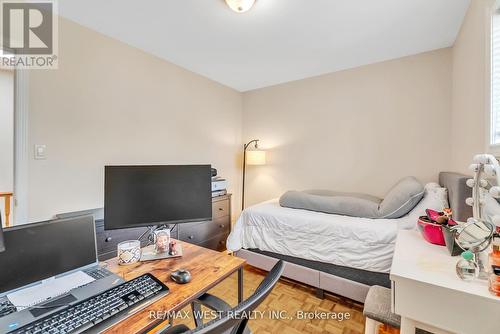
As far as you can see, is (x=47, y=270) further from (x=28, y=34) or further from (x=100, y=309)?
(x=28, y=34)

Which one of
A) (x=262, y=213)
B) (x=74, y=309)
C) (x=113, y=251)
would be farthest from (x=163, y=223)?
(x=262, y=213)

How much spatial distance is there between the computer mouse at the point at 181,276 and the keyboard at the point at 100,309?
0.06 metres

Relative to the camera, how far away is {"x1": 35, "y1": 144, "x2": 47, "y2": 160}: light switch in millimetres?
1676

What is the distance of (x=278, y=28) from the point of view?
75.5 inches

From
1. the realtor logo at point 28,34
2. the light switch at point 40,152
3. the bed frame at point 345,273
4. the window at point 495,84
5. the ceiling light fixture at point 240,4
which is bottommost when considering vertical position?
the bed frame at point 345,273

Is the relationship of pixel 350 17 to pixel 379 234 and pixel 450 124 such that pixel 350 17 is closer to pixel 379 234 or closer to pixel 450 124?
pixel 450 124

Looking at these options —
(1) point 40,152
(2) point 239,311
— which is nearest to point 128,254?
(2) point 239,311

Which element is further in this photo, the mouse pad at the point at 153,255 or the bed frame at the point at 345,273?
the bed frame at the point at 345,273

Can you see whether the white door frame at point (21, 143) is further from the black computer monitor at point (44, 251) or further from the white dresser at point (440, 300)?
the white dresser at point (440, 300)

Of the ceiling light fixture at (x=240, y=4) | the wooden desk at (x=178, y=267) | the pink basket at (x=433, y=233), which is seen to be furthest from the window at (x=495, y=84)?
the wooden desk at (x=178, y=267)

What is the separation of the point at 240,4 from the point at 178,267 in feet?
5.79

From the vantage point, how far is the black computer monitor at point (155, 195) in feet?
3.85

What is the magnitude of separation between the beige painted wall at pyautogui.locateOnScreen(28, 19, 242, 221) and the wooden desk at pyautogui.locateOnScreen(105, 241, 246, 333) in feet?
3.92

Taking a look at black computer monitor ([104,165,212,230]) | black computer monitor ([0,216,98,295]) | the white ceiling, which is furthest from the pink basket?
black computer monitor ([0,216,98,295])
